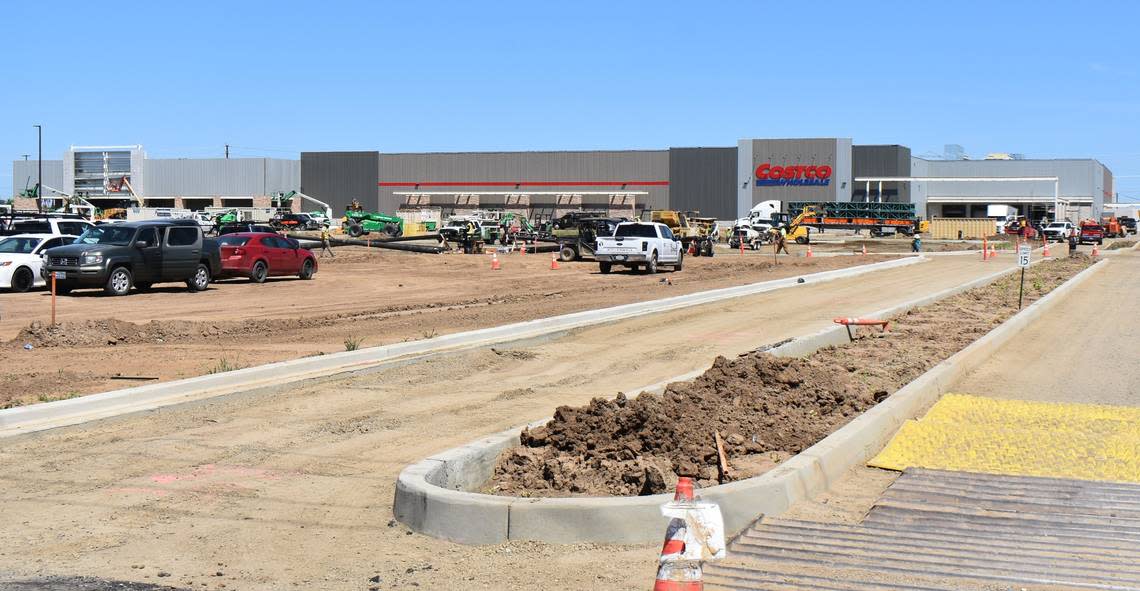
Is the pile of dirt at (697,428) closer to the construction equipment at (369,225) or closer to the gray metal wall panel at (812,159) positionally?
the construction equipment at (369,225)

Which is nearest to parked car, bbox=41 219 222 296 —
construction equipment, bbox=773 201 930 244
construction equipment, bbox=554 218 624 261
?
construction equipment, bbox=554 218 624 261

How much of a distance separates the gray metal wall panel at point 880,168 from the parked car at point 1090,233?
27.0 metres

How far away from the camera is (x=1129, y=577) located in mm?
6145

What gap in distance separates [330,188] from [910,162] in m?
54.0

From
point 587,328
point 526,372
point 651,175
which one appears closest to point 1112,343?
point 587,328

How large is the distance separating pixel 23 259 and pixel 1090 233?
6674 cm

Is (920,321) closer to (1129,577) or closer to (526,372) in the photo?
(526,372)

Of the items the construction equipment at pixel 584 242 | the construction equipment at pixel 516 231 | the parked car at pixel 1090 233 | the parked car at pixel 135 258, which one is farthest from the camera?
the parked car at pixel 1090 233

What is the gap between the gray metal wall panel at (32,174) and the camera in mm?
126250

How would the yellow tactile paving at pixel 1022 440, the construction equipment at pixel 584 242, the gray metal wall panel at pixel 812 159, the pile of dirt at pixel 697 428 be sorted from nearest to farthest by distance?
the pile of dirt at pixel 697 428 < the yellow tactile paving at pixel 1022 440 < the construction equipment at pixel 584 242 < the gray metal wall panel at pixel 812 159

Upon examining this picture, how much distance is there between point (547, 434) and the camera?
9266 millimetres

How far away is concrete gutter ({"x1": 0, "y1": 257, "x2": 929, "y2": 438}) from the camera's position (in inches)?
425

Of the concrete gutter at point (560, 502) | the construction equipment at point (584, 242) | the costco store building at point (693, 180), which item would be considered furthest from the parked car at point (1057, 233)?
the concrete gutter at point (560, 502)

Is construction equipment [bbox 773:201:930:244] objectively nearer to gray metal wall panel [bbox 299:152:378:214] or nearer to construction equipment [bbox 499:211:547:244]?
construction equipment [bbox 499:211:547:244]
